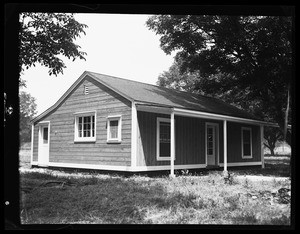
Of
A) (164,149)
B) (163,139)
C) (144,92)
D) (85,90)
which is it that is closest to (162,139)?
(163,139)

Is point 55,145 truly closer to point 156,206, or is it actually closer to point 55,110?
point 55,110

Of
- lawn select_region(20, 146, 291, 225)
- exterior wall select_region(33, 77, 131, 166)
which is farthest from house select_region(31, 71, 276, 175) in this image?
lawn select_region(20, 146, 291, 225)

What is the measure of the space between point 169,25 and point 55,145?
787cm

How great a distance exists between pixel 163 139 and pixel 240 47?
19.0 ft

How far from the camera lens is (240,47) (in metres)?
15.3

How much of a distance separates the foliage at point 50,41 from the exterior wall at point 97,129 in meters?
3.31

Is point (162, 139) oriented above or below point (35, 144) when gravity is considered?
above

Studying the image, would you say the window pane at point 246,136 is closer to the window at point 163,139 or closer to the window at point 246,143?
the window at point 246,143

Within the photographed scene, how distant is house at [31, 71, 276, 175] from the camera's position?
12.4 metres

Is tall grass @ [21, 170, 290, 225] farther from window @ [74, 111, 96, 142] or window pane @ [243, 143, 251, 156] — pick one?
window pane @ [243, 143, 251, 156]

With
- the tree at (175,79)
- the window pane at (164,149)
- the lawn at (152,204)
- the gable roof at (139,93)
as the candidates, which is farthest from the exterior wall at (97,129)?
the tree at (175,79)

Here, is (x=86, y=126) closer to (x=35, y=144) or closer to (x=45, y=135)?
(x=45, y=135)

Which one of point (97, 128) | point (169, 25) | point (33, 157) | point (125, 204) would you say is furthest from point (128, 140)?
point (33, 157)
